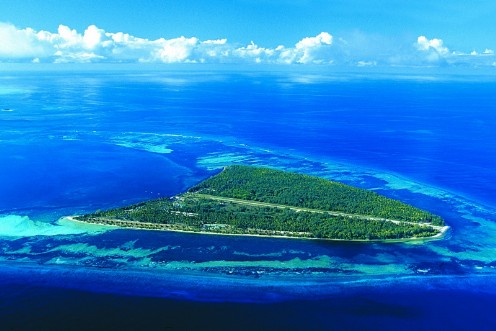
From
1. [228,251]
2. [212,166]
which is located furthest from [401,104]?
[228,251]

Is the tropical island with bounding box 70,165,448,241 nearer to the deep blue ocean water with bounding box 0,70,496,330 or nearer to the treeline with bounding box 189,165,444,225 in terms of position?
the treeline with bounding box 189,165,444,225

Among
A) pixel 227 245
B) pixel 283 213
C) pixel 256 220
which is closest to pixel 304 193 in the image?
pixel 283 213

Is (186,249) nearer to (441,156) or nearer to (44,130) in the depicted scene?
(441,156)

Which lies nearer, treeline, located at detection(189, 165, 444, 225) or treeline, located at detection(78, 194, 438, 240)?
treeline, located at detection(78, 194, 438, 240)

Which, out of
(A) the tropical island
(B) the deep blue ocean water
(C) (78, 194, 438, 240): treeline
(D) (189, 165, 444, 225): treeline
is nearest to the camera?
(B) the deep blue ocean water

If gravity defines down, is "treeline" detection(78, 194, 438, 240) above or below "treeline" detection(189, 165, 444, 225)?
below

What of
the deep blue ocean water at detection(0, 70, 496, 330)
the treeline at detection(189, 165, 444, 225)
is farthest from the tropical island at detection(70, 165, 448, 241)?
the deep blue ocean water at detection(0, 70, 496, 330)
